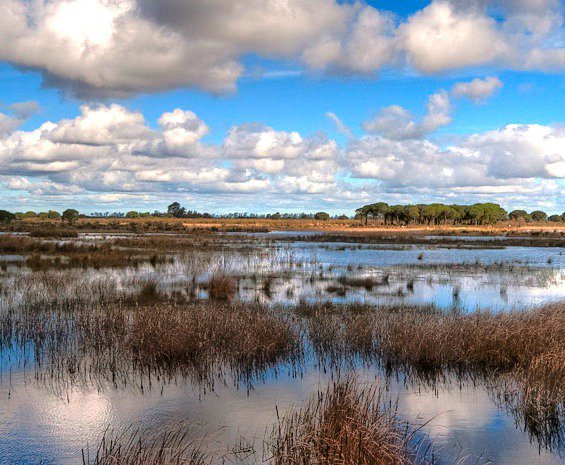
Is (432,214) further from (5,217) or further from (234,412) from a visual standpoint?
(234,412)

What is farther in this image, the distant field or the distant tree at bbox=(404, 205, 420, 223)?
the distant tree at bbox=(404, 205, 420, 223)

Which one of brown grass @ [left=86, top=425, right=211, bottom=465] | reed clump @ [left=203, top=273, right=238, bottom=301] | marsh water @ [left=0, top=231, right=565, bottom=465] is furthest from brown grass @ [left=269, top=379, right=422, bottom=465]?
reed clump @ [left=203, top=273, right=238, bottom=301]

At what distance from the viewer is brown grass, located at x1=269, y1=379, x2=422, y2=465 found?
728cm

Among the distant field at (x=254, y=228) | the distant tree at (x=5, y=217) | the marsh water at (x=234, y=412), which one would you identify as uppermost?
the distant tree at (x=5, y=217)

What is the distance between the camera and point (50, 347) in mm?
14352

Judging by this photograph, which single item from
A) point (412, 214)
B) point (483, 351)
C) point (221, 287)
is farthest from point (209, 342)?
point (412, 214)

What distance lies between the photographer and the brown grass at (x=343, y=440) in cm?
728

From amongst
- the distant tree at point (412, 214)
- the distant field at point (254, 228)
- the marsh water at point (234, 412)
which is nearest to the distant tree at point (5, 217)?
the distant field at point (254, 228)

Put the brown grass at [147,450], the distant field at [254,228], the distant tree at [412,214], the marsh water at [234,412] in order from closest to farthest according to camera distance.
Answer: the brown grass at [147,450], the marsh water at [234,412], the distant field at [254,228], the distant tree at [412,214]

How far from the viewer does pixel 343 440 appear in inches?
292

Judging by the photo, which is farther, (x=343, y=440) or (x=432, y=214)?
(x=432, y=214)

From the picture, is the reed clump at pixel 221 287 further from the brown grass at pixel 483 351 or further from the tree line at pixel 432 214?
the tree line at pixel 432 214

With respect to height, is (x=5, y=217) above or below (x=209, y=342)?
above

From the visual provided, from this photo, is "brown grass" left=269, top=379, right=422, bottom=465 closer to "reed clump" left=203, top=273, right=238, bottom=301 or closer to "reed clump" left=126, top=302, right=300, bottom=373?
"reed clump" left=126, top=302, right=300, bottom=373
